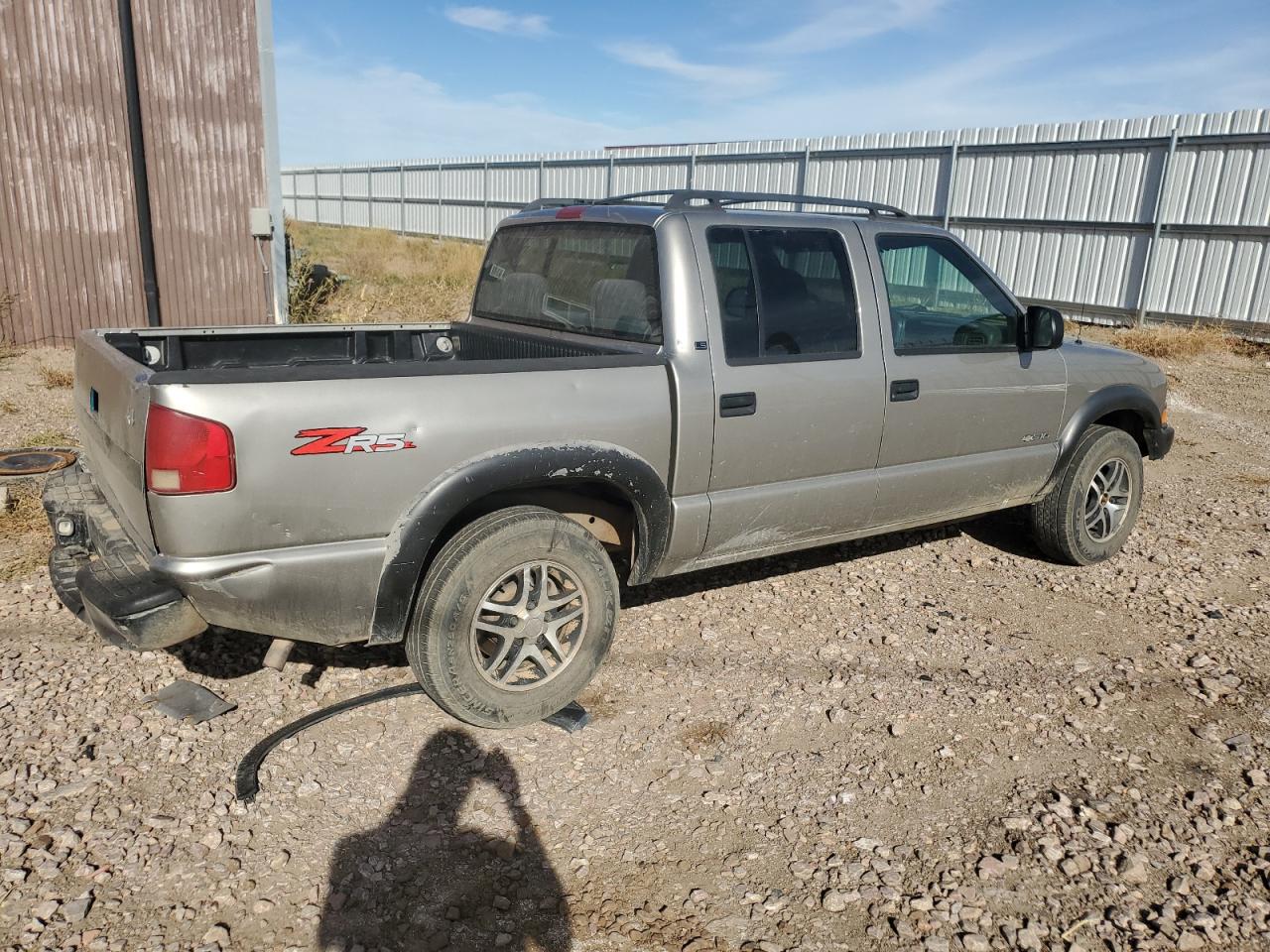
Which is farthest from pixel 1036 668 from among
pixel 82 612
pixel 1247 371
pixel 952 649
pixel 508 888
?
pixel 1247 371

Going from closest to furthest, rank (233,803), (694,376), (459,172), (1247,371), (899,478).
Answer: (233,803) < (694,376) < (899,478) < (1247,371) < (459,172)

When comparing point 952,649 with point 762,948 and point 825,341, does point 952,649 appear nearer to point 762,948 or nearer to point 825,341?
point 825,341

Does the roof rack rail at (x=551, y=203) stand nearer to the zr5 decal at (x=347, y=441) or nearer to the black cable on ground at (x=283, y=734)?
the zr5 decal at (x=347, y=441)

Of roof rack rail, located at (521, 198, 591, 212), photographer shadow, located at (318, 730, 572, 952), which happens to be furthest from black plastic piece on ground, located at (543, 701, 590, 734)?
roof rack rail, located at (521, 198, 591, 212)

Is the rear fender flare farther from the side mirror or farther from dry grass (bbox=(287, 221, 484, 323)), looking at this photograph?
dry grass (bbox=(287, 221, 484, 323))

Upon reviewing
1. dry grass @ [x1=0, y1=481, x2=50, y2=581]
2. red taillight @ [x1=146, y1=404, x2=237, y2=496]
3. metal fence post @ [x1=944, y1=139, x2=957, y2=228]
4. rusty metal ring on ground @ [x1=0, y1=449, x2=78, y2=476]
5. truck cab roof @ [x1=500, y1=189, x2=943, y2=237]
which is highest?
metal fence post @ [x1=944, y1=139, x2=957, y2=228]

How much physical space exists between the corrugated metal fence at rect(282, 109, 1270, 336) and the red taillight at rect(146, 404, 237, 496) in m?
14.2

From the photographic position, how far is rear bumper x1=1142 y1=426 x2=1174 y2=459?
5590mm

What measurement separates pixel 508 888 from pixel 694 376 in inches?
76.7

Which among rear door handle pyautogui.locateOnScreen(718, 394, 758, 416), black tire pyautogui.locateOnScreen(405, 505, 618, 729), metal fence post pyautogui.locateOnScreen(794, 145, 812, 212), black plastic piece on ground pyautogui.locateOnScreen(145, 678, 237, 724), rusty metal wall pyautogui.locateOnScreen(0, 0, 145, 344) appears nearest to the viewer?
black tire pyautogui.locateOnScreen(405, 505, 618, 729)

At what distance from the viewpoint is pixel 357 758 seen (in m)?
3.32

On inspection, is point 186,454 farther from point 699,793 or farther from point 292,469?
point 699,793

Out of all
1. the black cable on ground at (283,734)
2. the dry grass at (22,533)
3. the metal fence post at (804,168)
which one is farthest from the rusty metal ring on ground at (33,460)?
the metal fence post at (804,168)

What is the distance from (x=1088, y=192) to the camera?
575 inches
